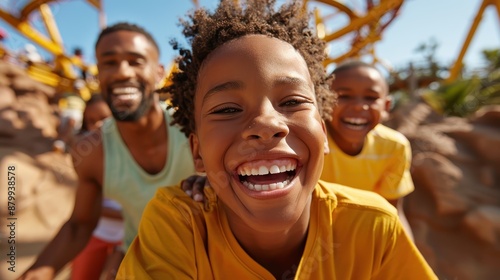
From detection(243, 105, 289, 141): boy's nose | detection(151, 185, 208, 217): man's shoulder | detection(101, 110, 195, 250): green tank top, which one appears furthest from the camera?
detection(101, 110, 195, 250): green tank top

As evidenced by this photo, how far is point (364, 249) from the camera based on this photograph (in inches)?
50.7

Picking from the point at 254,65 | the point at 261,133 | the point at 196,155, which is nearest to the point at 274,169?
the point at 261,133

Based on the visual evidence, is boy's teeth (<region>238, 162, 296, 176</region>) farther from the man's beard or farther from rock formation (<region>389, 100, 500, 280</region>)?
rock formation (<region>389, 100, 500, 280</region>)

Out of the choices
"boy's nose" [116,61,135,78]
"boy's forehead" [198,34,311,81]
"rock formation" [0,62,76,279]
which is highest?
"boy's nose" [116,61,135,78]

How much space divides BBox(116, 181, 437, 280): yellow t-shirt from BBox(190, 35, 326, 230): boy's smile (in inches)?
7.3

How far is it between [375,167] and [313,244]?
120 cm

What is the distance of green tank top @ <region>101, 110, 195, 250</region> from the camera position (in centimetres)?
205

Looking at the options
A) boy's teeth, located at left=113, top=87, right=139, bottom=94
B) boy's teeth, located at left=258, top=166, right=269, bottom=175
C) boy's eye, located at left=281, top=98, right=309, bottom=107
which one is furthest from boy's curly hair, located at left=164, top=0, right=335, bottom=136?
boy's teeth, located at left=113, top=87, right=139, bottom=94

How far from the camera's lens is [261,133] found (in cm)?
104

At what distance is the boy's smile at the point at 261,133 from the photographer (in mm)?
1082

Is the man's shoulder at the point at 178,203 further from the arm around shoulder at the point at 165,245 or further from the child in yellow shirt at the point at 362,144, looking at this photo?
the child in yellow shirt at the point at 362,144

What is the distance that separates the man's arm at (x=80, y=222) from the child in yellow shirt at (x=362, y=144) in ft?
4.42

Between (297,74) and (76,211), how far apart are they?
59.3 inches

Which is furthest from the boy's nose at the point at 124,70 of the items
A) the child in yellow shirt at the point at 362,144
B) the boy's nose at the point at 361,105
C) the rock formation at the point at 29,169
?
the rock formation at the point at 29,169
